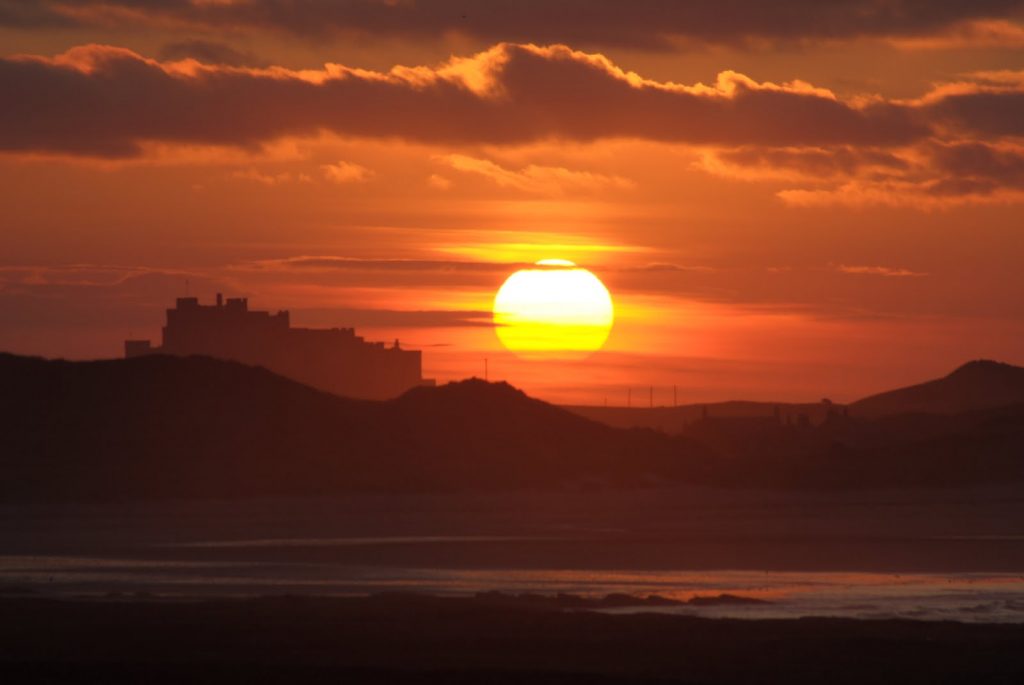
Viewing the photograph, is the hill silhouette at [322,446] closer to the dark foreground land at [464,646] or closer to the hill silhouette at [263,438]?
the hill silhouette at [263,438]

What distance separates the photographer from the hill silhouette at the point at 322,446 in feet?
476

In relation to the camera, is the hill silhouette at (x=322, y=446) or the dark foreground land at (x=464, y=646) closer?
the dark foreground land at (x=464, y=646)

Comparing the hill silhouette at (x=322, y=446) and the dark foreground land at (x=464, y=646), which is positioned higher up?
the hill silhouette at (x=322, y=446)

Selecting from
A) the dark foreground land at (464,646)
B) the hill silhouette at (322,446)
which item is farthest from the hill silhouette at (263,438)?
the dark foreground land at (464,646)

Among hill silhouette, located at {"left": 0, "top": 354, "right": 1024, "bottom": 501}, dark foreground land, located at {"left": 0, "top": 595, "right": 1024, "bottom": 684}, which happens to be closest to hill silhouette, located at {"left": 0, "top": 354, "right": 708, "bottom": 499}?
hill silhouette, located at {"left": 0, "top": 354, "right": 1024, "bottom": 501}

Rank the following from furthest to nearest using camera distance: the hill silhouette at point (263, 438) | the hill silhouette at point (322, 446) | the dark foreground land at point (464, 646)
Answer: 1. the hill silhouette at point (322, 446)
2. the hill silhouette at point (263, 438)
3. the dark foreground land at point (464, 646)

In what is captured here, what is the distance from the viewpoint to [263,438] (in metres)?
158

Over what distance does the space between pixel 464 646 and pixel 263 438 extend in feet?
369

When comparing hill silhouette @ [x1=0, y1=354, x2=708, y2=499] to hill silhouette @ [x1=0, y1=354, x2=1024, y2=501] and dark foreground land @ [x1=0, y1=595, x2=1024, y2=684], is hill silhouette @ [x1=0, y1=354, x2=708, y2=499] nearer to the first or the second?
hill silhouette @ [x1=0, y1=354, x2=1024, y2=501]

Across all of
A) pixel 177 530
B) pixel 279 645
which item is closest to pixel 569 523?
pixel 177 530

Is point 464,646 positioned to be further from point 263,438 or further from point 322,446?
point 322,446

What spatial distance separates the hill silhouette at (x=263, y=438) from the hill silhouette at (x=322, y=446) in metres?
0.18

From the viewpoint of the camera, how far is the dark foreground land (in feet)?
140

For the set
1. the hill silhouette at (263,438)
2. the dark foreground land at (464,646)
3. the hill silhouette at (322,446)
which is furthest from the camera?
the hill silhouette at (322,446)
